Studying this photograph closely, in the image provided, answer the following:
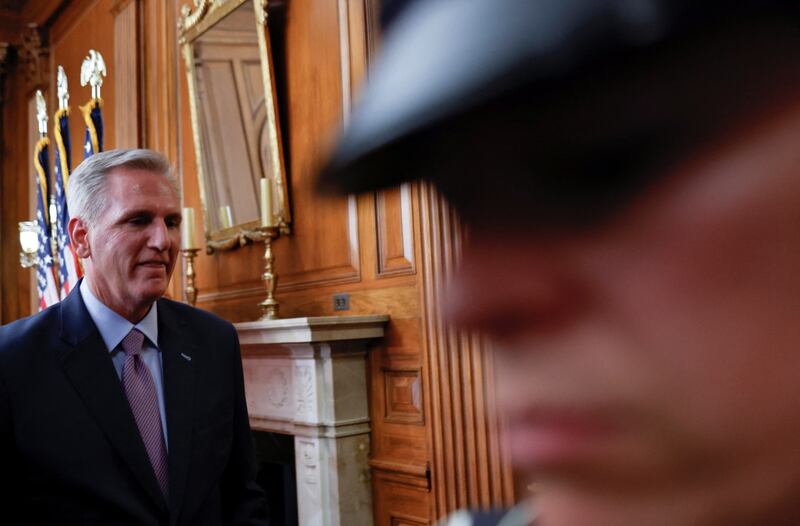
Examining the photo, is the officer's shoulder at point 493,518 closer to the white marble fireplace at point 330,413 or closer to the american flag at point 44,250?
the white marble fireplace at point 330,413

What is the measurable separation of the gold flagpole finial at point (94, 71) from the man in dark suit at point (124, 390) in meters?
4.69

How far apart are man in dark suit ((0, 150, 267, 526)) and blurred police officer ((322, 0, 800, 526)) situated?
156cm

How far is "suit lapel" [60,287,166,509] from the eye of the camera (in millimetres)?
1613

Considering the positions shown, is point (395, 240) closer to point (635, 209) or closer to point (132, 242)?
point (132, 242)

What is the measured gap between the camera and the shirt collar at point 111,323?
1794mm

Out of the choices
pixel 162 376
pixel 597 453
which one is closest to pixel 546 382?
pixel 597 453

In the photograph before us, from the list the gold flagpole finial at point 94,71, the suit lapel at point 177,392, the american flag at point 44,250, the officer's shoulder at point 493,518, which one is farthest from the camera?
the american flag at point 44,250

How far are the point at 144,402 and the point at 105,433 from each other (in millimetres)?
144

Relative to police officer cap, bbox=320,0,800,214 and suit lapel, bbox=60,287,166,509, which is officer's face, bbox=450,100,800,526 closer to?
police officer cap, bbox=320,0,800,214

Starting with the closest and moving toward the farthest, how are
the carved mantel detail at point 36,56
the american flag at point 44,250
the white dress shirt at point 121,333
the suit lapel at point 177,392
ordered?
1. the suit lapel at point 177,392
2. the white dress shirt at point 121,333
3. the american flag at point 44,250
4. the carved mantel detail at point 36,56

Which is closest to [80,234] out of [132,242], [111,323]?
[132,242]

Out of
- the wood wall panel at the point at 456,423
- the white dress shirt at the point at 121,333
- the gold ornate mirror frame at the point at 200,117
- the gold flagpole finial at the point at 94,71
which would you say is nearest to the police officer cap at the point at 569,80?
the white dress shirt at the point at 121,333

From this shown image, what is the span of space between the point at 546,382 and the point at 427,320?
2882 mm

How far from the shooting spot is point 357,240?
3.60m
